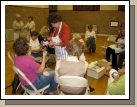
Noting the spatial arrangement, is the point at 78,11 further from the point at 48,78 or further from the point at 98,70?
the point at 48,78

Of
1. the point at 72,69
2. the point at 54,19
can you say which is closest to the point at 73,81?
the point at 72,69

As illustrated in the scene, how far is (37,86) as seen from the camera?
2424mm

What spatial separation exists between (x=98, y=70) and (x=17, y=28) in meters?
4.15

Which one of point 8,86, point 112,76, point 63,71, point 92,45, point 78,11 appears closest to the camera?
point 63,71

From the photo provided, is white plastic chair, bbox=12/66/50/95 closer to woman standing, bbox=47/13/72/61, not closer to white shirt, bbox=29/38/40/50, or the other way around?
woman standing, bbox=47/13/72/61

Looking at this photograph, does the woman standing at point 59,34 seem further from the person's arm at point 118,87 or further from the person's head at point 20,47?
the person's arm at point 118,87

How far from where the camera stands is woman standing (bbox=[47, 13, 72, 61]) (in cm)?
279

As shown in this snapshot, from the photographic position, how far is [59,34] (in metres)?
2.94

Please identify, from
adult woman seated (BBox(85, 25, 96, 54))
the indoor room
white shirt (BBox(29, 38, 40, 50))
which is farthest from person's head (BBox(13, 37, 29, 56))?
adult woman seated (BBox(85, 25, 96, 54))

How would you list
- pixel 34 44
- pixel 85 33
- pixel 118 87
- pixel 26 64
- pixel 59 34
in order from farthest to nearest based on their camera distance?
A: pixel 85 33 < pixel 34 44 < pixel 59 34 < pixel 26 64 < pixel 118 87

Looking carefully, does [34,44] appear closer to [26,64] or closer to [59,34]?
[59,34]

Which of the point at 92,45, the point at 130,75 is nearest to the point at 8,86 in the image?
the point at 130,75

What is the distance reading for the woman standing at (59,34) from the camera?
9.14 ft

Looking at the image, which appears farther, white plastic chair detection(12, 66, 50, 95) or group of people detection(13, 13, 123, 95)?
white plastic chair detection(12, 66, 50, 95)
